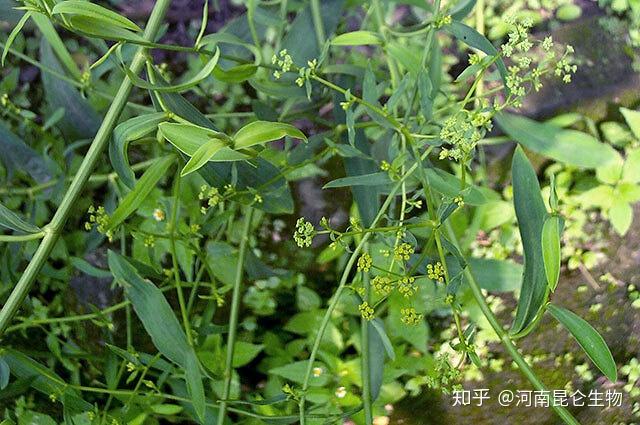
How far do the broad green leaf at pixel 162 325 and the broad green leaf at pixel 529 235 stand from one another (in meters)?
0.32

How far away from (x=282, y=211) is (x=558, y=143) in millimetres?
494

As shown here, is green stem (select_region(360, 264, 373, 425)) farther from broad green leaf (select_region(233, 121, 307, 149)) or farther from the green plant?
broad green leaf (select_region(233, 121, 307, 149))

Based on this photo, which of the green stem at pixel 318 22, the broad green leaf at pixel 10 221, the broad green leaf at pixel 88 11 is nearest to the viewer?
the broad green leaf at pixel 88 11

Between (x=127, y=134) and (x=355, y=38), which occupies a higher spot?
(x=355, y=38)

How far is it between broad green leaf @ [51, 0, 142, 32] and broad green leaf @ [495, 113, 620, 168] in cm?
62

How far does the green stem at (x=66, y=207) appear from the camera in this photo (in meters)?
0.62

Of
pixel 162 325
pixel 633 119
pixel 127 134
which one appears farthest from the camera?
pixel 633 119

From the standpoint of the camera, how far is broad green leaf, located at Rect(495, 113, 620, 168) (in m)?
1.03

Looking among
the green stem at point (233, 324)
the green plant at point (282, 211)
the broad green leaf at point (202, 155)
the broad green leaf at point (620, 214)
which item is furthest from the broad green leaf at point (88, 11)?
the broad green leaf at point (620, 214)

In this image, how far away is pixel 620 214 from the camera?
1118 millimetres

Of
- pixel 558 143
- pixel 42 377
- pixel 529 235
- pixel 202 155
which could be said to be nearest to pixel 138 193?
pixel 202 155

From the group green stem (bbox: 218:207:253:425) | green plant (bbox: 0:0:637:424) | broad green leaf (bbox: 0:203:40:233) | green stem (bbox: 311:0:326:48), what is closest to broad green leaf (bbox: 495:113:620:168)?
green plant (bbox: 0:0:637:424)

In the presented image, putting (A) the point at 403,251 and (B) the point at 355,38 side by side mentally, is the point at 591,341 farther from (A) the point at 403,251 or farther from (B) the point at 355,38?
(B) the point at 355,38

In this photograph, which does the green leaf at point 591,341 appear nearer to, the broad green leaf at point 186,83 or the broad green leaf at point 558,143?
the broad green leaf at point 186,83
